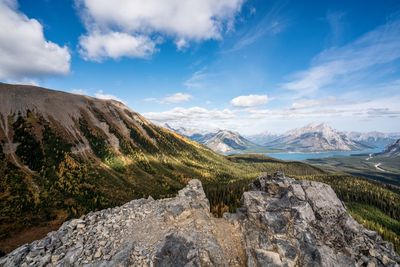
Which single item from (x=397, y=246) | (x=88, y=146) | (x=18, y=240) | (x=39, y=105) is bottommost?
(x=397, y=246)

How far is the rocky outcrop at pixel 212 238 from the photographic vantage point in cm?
2581

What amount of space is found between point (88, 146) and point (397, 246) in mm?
195834

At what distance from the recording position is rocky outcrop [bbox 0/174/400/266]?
25.8 meters

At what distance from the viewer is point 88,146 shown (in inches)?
7077

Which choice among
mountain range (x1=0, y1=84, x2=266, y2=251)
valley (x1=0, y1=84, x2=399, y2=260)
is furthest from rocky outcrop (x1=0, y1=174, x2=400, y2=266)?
mountain range (x1=0, y1=84, x2=266, y2=251)

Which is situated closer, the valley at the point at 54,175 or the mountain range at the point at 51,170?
the valley at the point at 54,175

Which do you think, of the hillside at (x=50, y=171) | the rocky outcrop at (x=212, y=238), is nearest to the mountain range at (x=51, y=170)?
the hillside at (x=50, y=171)

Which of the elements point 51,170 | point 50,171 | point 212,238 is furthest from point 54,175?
point 212,238

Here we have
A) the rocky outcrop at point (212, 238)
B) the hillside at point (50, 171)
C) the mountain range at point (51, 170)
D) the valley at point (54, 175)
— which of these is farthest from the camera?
the mountain range at point (51, 170)

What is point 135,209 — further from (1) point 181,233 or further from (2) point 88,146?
(2) point 88,146

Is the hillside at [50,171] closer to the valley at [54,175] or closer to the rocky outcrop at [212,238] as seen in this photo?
the valley at [54,175]

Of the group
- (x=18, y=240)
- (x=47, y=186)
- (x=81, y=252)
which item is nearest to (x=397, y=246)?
(x=81, y=252)

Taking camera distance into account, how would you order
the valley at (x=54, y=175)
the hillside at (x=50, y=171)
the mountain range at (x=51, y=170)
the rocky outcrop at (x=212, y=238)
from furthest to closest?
the mountain range at (x=51, y=170) → the valley at (x=54, y=175) → the hillside at (x=50, y=171) → the rocky outcrop at (x=212, y=238)

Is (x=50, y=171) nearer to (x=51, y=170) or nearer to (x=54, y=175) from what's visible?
(x=51, y=170)
